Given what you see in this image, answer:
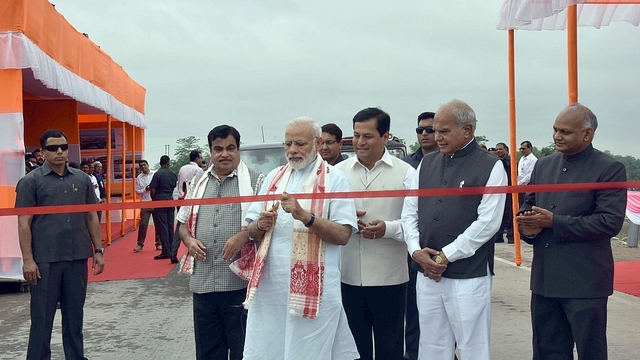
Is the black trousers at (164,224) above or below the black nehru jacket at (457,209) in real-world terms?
below

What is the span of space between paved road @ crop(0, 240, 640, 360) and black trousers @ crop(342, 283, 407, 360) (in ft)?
2.45

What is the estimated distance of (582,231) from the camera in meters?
3.71

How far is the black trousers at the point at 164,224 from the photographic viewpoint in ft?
41.4

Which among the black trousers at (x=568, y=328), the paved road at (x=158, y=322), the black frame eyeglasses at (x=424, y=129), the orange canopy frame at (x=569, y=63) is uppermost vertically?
the orange canopy frame at (x=569, y=63)

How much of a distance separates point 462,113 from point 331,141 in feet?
6.64

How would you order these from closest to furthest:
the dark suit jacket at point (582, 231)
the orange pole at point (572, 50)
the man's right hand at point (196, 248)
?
the dark suit jacket at point (582, 231) < the man's right hand at point (196, 248) < the orange pole at point (572, 50)

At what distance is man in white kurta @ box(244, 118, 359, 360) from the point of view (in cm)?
383

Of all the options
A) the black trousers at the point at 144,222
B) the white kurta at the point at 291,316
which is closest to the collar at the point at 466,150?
the white kurta at the point at 291,316

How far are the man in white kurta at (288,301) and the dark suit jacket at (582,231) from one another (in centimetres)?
116

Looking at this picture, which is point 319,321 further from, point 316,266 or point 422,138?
point 422,138

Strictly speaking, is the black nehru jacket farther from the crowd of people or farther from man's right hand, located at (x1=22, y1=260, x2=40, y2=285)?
man's right hand, located at (x1=22, y1=260, x2=40, y2=285)

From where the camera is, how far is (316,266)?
3.80 metres

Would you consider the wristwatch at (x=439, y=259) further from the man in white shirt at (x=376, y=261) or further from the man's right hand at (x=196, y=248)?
the man's right hand at (x=196, y=248)

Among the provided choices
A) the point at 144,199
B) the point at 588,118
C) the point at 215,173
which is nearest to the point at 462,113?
the point at 588,118
